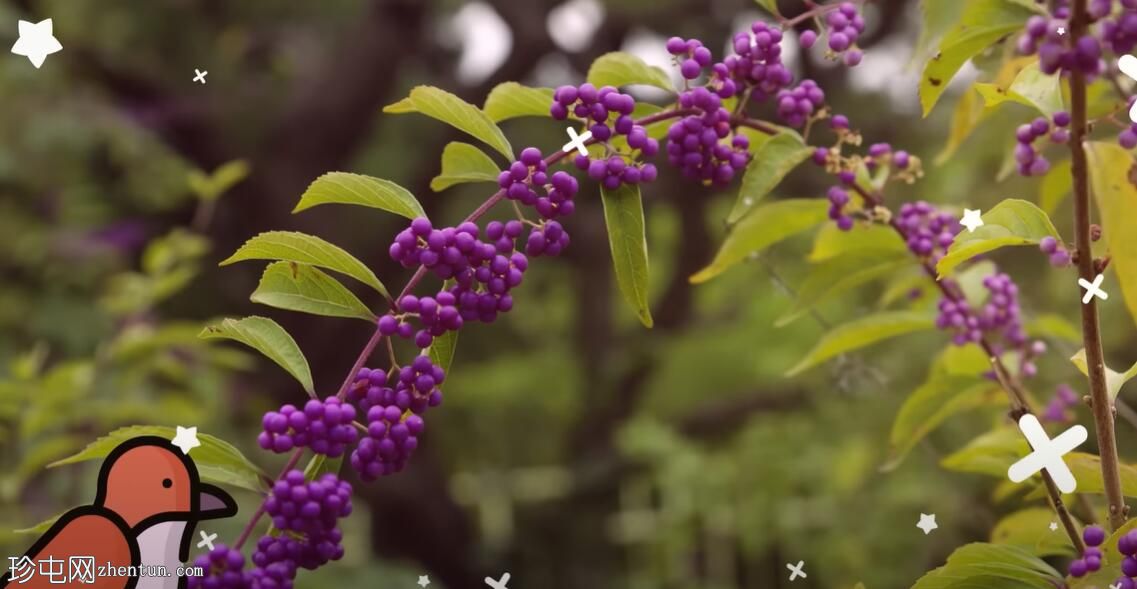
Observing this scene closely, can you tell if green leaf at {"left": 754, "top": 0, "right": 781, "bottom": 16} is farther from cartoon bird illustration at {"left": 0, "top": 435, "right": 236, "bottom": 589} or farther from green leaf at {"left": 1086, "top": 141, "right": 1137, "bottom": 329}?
cartoon bird illustration at {"left": 0, "top": 435, "right": 236, "bottom": 589}

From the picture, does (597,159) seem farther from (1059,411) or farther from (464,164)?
(1059,411)

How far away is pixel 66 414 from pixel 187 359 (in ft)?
1.97

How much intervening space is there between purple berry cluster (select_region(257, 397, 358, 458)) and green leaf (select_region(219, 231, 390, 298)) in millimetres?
47

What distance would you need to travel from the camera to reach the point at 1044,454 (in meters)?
0.42

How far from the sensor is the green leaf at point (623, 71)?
18.8 inches

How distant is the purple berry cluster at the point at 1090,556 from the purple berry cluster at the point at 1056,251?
98 millimetres

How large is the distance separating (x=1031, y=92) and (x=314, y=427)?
0.94 ft

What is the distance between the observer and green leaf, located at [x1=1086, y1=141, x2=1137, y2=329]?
33 centimetres

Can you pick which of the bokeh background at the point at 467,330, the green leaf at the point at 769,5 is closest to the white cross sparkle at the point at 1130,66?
the green leaf at the point at 769,5

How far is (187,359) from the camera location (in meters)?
1.66

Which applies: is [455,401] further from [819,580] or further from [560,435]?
[819,580]

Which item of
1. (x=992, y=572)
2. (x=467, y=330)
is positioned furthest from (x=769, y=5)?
(x=467, y=330)

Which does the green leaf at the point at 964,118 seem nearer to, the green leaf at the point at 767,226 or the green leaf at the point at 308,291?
the green leaf at the point at 767,226

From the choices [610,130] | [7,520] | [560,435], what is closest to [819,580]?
[560,435]
